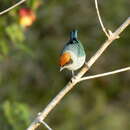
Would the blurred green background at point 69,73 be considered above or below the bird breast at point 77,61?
below

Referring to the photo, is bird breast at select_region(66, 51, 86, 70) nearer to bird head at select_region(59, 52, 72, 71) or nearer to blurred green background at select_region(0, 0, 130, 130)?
bird head at select_region(59, 52, 72, 71)

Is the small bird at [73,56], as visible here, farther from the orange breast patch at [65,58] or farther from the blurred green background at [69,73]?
the blurred green background at [69,73]

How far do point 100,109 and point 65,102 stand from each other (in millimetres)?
384

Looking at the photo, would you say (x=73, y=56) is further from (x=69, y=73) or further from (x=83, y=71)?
(x=69, y=73)

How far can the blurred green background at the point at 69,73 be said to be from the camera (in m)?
6.87

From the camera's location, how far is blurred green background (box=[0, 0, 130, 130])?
687 cm

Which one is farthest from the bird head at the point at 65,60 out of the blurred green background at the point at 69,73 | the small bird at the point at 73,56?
the blurred green background at the point at 69,73

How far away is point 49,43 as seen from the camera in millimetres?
7258

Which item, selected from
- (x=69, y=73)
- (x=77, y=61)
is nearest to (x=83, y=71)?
(x=77, y=61)

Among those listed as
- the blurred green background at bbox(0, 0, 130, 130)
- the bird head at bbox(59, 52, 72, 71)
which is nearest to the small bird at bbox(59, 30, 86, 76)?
the bird head at bbox(59, 52, 72, 71)

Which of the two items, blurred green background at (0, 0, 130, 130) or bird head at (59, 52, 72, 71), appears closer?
bird head at (59, 52, 72, 71)

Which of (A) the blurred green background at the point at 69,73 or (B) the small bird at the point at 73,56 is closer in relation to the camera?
(B) the small bird at the point at 73,56

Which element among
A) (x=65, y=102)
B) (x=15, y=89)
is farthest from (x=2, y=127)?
(x=65, y=102)

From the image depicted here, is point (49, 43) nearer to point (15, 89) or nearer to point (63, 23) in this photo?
point (63, 23)
